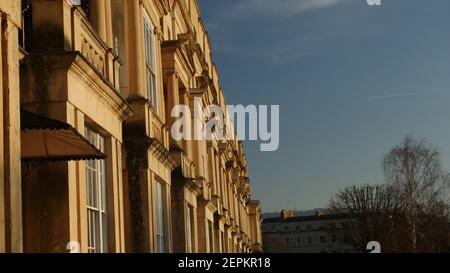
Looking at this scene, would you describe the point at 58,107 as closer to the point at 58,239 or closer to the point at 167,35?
the point at 58,239

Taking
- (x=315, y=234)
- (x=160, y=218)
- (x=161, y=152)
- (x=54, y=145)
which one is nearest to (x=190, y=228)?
(x=160, y=218)

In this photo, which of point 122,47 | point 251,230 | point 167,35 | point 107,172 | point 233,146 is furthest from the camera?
point 251,230

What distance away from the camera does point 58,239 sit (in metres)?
9.15

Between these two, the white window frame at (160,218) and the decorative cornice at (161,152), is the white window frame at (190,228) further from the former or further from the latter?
the decorative cornice at (161,152)

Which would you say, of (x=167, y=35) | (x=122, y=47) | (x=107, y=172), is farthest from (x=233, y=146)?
(x=107, y=172)

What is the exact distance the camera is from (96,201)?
10.8 meters

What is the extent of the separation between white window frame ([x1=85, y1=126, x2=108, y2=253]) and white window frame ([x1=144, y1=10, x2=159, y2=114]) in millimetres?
3967

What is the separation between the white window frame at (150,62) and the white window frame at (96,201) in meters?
3.97

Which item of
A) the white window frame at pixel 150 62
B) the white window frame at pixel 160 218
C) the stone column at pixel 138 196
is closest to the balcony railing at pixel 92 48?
the stone column at pixel 138 196

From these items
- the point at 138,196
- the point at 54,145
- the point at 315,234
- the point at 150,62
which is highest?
the point at 150,62

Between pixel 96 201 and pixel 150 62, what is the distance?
5.21 meters

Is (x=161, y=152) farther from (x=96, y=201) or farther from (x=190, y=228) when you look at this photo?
(x=190, y=228)

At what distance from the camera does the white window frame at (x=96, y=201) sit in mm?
10547
